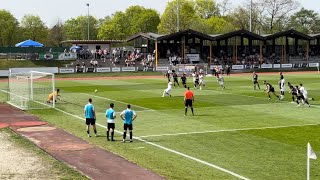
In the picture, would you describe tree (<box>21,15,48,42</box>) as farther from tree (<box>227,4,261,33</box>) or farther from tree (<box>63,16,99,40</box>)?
tree (<box>227,4,261,33</box>)

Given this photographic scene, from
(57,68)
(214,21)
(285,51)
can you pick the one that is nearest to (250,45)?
(285,51)

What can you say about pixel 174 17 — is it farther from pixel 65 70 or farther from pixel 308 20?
pixel 65 70

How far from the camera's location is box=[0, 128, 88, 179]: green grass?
54.7 feet

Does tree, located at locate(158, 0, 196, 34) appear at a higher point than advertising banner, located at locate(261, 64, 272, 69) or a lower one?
higher

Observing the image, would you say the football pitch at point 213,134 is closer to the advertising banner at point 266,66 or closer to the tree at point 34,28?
the advertising banner at point 266,66

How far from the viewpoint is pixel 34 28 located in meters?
129

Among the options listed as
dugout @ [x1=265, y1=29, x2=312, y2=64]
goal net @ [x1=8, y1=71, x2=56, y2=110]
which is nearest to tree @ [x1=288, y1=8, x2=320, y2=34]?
dugout @ [x1=265, y1=29, x2=312, y2=64]

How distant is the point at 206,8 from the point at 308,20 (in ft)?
91.9

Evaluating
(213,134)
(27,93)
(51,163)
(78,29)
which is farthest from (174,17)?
(51,163)

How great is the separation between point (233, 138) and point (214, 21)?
116 meters

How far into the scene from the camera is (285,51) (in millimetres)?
91625

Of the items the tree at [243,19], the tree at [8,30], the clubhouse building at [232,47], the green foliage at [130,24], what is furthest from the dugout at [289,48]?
the tree at [8,30]

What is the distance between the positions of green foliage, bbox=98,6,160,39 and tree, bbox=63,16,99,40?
10299 mm

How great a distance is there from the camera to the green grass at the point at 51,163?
16.7 metres
